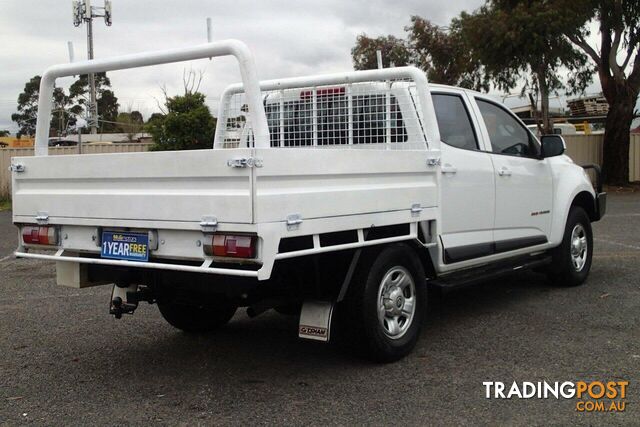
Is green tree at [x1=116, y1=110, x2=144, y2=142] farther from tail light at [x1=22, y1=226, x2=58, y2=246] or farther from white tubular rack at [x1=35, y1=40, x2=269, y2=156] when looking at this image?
tail light at [x1=22, y1=226, x2=58, y2=246]

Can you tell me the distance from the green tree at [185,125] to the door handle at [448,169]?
45.7 ft

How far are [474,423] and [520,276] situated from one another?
4.51 metres

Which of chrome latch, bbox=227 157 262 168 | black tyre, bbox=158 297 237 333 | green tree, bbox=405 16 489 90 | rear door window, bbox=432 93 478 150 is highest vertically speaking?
green tree, bbox=405 16 489 90

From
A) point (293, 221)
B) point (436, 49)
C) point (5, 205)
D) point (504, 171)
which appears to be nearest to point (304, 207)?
point (293, 221)

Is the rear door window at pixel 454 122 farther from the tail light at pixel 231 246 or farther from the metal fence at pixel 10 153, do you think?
the metal fence at pixel 10 153

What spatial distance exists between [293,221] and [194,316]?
6.99 ft

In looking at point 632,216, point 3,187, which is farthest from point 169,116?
point 632,216

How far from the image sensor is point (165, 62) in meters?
4.38

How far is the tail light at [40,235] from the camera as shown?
462 centimetres

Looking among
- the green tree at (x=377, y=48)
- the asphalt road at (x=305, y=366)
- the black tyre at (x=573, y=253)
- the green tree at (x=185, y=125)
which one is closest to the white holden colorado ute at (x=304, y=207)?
the asphalt road at (x=305, y=366)

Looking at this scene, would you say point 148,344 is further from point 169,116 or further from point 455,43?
point 455,43

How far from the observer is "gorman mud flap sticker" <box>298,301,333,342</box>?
4.35m

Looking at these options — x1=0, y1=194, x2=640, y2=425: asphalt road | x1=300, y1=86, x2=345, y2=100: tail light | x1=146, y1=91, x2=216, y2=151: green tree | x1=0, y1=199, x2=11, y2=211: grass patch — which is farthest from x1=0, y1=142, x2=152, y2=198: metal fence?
x1=300, y1=86, x2=345, y2=100: tail light

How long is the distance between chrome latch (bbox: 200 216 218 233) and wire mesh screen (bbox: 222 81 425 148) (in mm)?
2144
